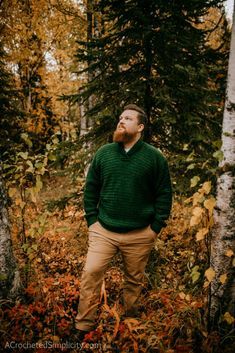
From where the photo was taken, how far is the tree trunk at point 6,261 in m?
3.56

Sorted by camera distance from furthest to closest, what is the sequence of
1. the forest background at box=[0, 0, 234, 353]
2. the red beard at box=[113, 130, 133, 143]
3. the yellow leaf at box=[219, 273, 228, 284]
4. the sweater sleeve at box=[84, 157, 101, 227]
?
the sweater sleeve at box=[84, 157, 101, 227], the red beard at box=[113, 130, 133, 143], the forest background at box=[0, 0, 234, 353], the yellow leaf at box=[219, 273, 228, 284]

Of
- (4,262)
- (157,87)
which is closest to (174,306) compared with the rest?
(4,262)

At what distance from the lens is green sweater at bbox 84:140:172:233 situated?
3.57 m

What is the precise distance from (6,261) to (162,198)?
216 cm

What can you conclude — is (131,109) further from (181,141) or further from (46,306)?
(46,306)

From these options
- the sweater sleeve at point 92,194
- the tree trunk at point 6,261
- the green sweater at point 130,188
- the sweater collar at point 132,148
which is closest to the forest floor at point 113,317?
the tree trunk at point 6,261

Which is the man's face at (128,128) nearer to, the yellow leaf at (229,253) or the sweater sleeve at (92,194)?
the sweater sleeve at (92,194)

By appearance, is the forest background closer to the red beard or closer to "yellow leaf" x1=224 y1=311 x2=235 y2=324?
"yellow leaf" x1=224 y1=311 x2=235 y2=324

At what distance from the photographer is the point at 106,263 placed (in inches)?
142

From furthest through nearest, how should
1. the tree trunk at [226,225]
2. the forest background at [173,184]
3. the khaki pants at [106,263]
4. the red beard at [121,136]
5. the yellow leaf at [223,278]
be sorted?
the red beard at [121,136]
the khaki pants at [106,263]
the forest background at [173,184]
the tree trunk at [226,225]
the yellow leaf at [223,278]

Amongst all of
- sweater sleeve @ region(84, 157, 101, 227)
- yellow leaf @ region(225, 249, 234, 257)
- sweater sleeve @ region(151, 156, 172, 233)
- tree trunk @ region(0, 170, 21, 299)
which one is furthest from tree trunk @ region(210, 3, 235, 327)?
tree trunk @ region(0, 170, 21, 299)

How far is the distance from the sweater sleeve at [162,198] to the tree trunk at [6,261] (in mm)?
1888

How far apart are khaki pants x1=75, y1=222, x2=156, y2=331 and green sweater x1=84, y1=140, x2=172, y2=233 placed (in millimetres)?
117

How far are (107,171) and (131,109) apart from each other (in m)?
0.90
